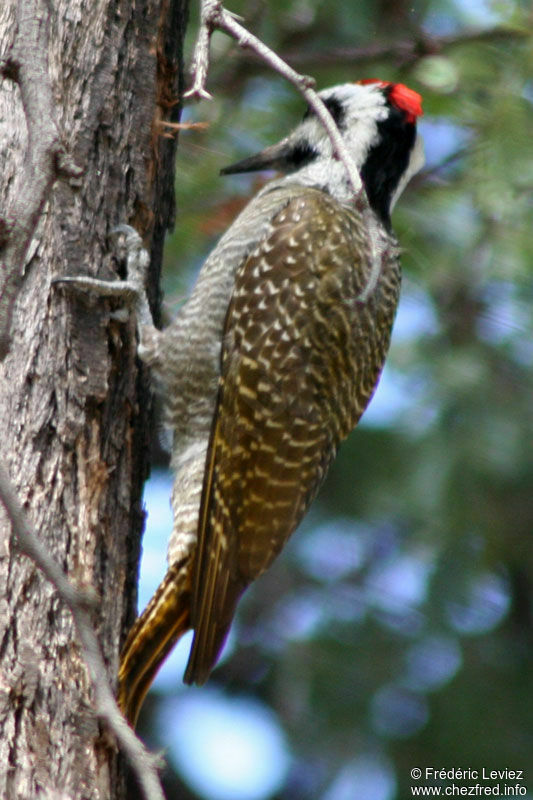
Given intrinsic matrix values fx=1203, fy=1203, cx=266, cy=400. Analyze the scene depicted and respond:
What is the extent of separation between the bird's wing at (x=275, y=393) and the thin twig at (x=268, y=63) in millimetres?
925

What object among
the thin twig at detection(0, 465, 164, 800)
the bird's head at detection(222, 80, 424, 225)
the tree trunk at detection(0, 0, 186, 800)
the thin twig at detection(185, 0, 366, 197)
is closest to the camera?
the thin twig at detection(0, 465, 164, 800)

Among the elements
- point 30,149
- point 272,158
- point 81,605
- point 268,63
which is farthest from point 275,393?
point 81,605

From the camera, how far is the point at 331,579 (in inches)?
199

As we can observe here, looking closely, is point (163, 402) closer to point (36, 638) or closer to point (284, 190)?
point (284, 190)

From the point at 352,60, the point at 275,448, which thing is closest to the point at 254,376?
the point at 275,448

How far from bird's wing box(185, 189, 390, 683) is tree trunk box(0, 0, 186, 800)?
0.26 meters

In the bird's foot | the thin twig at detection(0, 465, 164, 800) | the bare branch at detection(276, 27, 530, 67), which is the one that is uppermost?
the bare branch at detection(276, 27, 530, 67)

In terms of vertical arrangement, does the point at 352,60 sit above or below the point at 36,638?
above

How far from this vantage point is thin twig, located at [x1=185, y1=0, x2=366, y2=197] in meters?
1.88

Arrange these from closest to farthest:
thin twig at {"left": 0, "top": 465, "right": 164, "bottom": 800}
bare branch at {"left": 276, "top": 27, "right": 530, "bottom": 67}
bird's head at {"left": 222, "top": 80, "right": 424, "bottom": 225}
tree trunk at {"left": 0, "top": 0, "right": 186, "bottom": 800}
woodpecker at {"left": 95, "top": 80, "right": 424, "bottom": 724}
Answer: thin twig at {"left": 0, "top": 465, "right": 164, "bottom": 800} → tree trunk at {"left": 0, "top": 0, "right": 186, "bottom": 800} → woodpecker at {"left": 95, "top": 80, "right": 424, "bottom": 724} → bird's head at {"left": 222, "top": 80, "right": 424, "bottom": 225} → bare branch at {"left": 276, "top": 27, "right": 530, "bottom": 67}

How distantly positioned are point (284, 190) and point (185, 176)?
31.9 inches

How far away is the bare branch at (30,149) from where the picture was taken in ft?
5.22

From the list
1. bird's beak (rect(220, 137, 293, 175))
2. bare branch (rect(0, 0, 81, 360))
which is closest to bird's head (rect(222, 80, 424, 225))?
bird's beak (rect(220, 137, 293, 175))

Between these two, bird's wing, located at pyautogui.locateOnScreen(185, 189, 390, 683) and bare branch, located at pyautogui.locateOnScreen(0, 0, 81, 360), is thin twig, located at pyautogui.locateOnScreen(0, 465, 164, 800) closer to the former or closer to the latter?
bare branch, located at pyautogui.locateOnScreen(0, 0, 81, 360)
